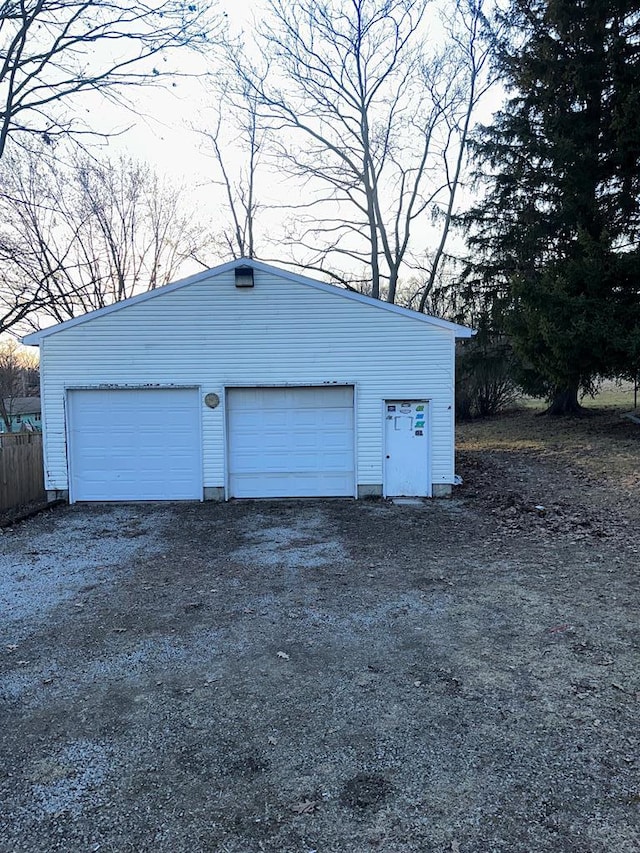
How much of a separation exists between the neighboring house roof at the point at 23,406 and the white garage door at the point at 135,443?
35319 millimetres

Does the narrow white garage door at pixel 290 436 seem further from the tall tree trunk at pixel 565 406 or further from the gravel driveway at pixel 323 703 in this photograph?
the tall tree trunk at pixel 565 406

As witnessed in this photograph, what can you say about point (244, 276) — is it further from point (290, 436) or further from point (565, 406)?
point (565, 406)

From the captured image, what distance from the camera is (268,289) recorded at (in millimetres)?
10633

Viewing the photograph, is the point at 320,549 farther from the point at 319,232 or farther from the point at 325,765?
the point at 319,232

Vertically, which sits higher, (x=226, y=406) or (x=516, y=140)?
(x=516, y=140)

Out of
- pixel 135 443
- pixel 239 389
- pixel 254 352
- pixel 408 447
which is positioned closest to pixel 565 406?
pixel 408 447

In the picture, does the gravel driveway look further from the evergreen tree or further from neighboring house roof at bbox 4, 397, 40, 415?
neighboring house roof at bbox 4, 397, 40, 415

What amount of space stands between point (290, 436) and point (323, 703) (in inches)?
291

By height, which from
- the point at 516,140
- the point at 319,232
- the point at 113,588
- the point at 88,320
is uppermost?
the point at 516,140

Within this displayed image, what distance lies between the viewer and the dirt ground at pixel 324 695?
2543 mm

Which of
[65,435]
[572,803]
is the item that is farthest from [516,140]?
[572,803]

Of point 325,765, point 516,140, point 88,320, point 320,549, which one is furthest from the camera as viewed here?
point 516,140

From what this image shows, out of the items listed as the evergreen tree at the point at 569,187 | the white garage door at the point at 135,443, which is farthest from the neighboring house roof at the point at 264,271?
the evergreen tree at the point at 569,187

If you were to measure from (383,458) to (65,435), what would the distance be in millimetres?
5933
